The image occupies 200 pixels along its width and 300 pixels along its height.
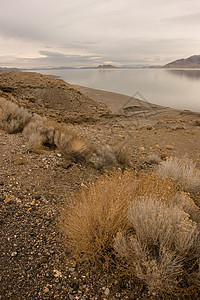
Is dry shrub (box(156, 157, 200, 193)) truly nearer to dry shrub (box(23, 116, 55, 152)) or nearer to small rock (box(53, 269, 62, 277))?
small rock (box(53, 269, 62, 277))

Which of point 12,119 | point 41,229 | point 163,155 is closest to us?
point 41,229

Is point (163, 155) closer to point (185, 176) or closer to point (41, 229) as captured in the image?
point (185, 176)

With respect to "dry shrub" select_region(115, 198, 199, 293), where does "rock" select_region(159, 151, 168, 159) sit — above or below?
below

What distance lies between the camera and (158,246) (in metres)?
1.86

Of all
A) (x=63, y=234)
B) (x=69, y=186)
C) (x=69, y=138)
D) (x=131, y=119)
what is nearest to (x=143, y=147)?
(x=69, y=138)

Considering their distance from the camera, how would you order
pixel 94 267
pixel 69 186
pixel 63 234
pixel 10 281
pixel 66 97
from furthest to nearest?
1. pixel 66 97
2. pixel 69 186
3. pixel 63 234
4. pixel 94 267
5. pixel 10 281

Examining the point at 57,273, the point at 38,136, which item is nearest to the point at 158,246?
the point at 57,273

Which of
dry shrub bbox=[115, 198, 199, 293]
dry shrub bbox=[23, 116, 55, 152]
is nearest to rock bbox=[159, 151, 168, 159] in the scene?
dry shrub bbox=[23, 116, 55, 152]

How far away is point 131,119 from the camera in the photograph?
52.6 ft

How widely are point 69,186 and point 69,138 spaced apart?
2.06 metres

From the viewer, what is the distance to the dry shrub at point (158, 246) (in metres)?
1.64

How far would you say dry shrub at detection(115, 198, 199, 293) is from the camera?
1.64 m

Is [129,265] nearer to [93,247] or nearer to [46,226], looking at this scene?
[93,247]

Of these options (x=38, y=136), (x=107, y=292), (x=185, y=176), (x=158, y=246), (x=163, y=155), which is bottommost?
(x=163, y=155)
